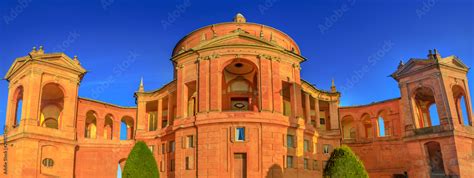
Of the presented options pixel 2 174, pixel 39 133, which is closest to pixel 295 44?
pixel 39 133

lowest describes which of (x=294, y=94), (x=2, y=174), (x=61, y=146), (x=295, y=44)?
(x=2, y=174)

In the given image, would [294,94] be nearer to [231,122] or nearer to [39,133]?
[231,122]

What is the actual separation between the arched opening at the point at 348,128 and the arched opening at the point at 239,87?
21.7 m

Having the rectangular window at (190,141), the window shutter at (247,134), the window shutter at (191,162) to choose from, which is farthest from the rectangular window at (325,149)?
the window shutter at (191,162)

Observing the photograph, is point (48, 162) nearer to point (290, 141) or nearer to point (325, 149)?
point (290, 141)

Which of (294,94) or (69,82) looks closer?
(294,94)

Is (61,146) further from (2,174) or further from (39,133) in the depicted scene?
(2,174)

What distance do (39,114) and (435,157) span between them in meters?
43.1

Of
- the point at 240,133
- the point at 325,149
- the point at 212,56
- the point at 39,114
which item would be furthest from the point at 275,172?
the point at 39,114

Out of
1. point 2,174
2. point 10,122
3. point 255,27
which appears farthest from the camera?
point 255,27

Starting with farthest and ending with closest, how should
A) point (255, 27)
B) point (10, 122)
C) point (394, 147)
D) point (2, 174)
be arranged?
point (394, 147), point (255, 27), point (10, 122), point (2, 174)

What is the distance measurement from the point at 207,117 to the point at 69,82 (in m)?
17.6

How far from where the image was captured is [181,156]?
4075 cm

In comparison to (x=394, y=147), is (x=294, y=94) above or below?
above
